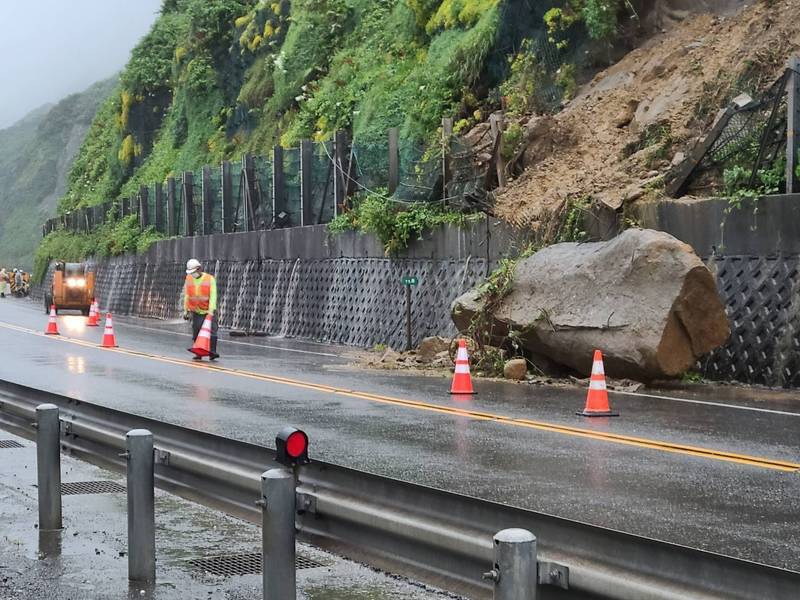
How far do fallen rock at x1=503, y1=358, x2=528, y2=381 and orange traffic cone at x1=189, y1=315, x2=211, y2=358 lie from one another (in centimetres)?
660

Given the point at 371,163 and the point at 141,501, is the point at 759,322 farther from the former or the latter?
the point at 371,163

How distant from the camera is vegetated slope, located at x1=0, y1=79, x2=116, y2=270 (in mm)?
151863

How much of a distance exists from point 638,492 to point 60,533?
3.99 meters

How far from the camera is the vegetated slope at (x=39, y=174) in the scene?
→ 151863 millimetres

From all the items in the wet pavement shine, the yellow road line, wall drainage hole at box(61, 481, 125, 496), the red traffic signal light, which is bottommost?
wall drainage hole at box(61, 481, 125, 496)

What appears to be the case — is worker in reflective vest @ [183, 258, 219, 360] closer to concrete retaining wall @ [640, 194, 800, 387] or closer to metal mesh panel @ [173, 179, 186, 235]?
concrete retaining wall @ [640, 194, 800, 387]

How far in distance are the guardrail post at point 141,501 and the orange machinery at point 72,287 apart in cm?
4212

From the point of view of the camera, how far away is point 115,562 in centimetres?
766

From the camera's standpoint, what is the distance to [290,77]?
51000 mm

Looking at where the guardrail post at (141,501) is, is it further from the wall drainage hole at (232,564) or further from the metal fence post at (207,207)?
the metal fence post at (207,207)

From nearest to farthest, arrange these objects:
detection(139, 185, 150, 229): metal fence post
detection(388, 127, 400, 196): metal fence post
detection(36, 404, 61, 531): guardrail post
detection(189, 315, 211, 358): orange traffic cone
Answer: detection(36, 404, 61, 531): guardrail post
detection(189, 315, 211, 358): orange traffic cone
detection(388, 127, 400, 196): metal fence post
detection(139, 185, 150, 229): metal fence post

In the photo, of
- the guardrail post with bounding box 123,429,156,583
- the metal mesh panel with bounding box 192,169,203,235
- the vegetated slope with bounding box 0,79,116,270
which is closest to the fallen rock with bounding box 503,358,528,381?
the guardrail post with bounding box 123,429,156,583

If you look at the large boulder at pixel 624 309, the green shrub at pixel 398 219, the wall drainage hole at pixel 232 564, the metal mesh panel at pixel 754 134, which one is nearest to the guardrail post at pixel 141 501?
the wall drainage hole at pixel 232 564

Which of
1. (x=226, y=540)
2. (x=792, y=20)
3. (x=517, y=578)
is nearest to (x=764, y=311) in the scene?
(x=792, y=20)
